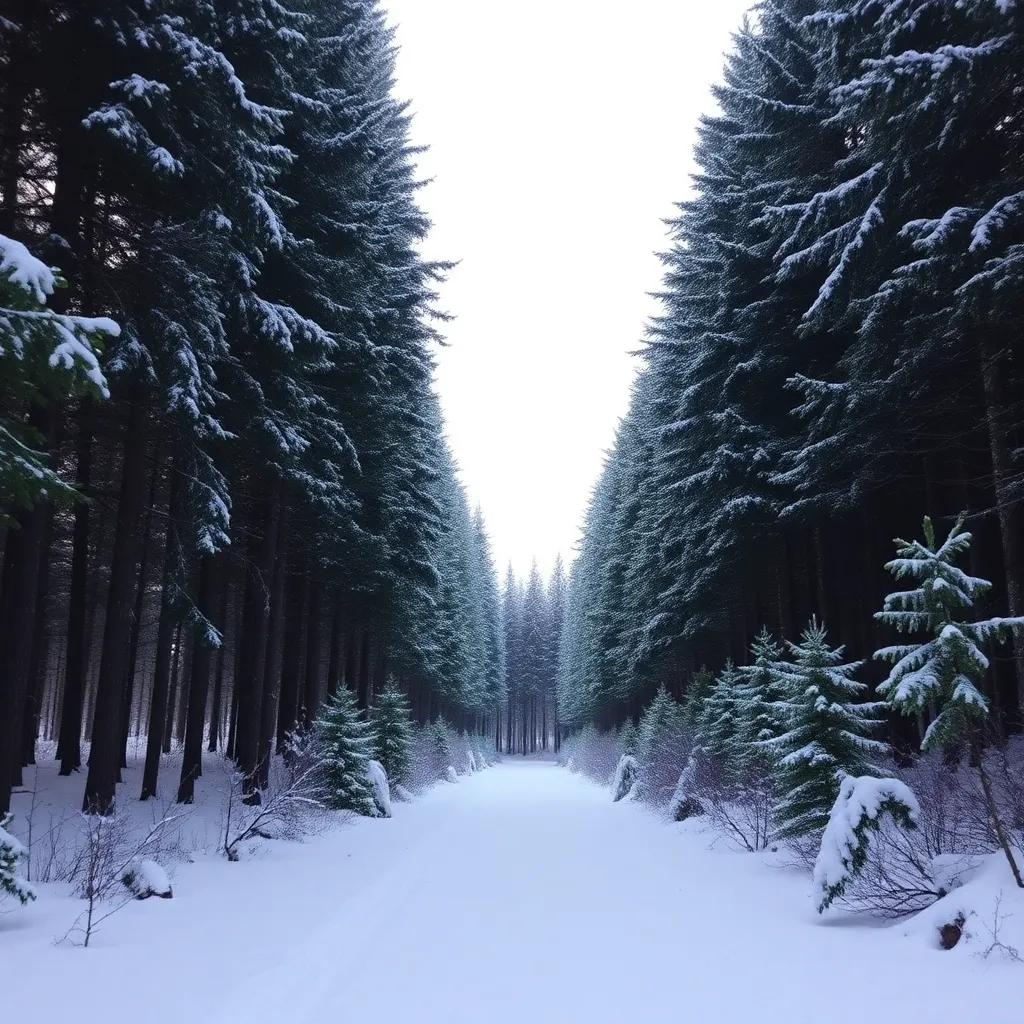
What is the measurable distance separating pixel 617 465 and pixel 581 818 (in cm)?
2521

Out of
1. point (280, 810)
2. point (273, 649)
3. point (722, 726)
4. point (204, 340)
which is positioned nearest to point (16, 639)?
point (204, 340)

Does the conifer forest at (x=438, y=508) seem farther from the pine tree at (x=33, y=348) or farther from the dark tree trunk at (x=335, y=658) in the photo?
the dark tree trunk at (x=335, y=658)

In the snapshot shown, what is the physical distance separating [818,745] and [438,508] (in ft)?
52.5

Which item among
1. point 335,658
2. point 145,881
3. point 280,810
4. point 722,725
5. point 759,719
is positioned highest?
point 335,658

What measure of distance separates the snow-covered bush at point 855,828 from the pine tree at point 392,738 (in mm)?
14797

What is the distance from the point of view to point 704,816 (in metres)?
13.8

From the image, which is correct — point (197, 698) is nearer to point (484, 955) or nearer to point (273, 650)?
point (273, 650)

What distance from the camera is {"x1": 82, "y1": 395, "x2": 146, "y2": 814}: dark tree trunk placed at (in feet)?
31.6

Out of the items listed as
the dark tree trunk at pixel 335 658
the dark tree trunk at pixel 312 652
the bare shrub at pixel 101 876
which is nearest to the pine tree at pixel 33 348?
the bare shrub at pixel 101 876

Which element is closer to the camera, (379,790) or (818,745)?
(818,745)

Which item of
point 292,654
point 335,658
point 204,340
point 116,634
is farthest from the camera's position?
point 335,658

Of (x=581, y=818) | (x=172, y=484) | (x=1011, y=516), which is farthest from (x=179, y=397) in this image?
(x=581, y=818)

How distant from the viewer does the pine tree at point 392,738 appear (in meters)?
19.6

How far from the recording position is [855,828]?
6402 millimetres
